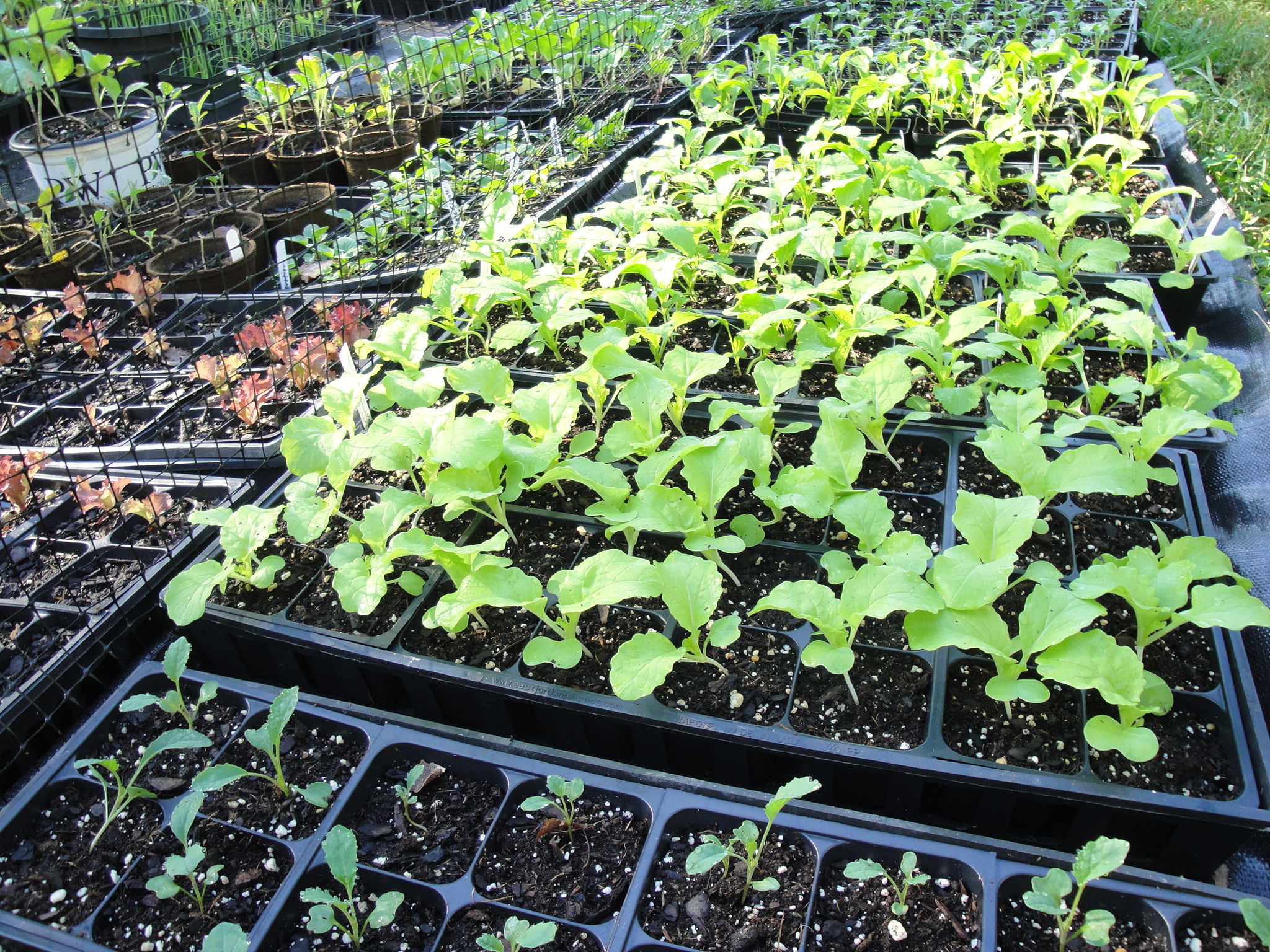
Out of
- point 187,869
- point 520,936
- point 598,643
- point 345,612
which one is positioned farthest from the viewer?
point 345,612

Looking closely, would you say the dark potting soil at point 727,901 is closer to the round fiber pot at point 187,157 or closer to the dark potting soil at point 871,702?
the dark potting soil at point 871,702

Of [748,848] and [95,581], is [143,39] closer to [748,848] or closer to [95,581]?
[95,581]

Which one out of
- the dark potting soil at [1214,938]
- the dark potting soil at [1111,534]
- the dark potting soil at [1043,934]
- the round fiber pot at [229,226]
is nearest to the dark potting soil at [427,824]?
the dark potting soil at [1043,934]

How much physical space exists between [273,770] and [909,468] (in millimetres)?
1180

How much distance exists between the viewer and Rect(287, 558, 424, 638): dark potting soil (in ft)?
4.71

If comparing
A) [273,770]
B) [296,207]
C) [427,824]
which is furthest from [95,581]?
[296,207]

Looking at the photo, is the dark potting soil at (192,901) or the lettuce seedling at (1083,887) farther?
the dark potting soil at (192,901)

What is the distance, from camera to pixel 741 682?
131 centimetres

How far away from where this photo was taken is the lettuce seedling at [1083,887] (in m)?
0.93

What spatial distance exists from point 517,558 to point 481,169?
6.07 ft

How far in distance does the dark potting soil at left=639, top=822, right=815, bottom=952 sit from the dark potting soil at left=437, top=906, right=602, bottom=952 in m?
0.07

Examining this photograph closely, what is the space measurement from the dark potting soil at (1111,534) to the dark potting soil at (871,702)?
1.31 ft

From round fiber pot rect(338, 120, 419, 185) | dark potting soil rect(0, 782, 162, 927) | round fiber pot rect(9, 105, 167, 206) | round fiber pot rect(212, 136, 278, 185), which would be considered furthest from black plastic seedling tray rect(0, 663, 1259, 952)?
round fiber pot rect(212, 136, 278, 185)

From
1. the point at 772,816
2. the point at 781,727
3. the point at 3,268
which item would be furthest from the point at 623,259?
the point at 3,268
